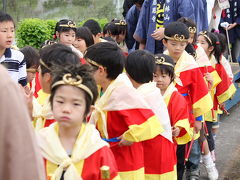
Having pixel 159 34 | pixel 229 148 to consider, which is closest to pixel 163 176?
pixel 159 34

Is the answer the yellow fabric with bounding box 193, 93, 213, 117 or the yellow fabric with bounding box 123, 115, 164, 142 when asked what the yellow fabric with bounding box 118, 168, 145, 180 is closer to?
the yellow fabric with bounding box 123, 115, 164, 142

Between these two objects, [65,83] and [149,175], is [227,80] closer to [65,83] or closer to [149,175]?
[149,175]

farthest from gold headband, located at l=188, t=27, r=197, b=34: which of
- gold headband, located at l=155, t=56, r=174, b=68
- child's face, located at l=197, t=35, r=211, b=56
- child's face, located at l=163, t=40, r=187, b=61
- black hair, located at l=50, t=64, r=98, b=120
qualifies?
black hair, located at l=50, t=64, r=98, b=120

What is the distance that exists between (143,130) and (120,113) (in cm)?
20

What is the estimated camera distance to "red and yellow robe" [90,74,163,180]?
3.41m

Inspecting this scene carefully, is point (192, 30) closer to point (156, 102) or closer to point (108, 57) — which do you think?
point (156, 102)

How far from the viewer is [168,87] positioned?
14.1 ft

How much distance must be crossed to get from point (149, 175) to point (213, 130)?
238 cm

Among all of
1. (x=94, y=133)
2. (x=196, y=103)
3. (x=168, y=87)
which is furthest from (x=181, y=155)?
(x=94, y=133)

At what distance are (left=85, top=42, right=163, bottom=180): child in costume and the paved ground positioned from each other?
2137mm

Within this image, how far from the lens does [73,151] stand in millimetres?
2842

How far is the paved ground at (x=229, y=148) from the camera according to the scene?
5.57 metres

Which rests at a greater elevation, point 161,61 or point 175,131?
point 161,61

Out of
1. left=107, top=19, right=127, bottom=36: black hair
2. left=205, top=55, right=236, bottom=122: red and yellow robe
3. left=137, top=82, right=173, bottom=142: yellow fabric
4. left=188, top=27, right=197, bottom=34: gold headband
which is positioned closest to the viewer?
left=137, top=82, right=173, bottom=142: yellow fabric
